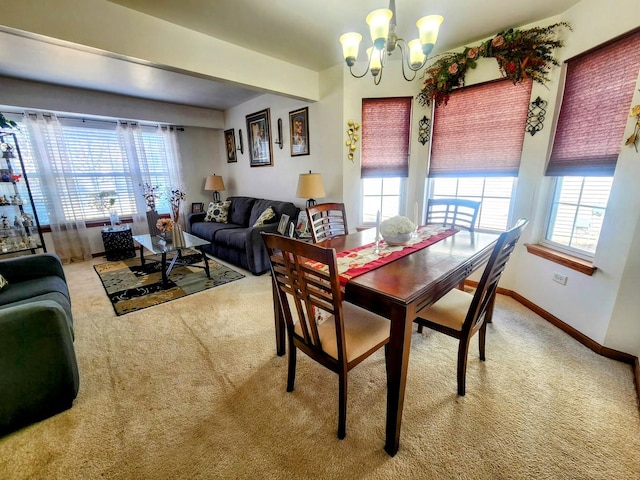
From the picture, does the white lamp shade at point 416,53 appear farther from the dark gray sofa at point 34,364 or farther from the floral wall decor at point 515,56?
the dark gray sofa at point 34,364

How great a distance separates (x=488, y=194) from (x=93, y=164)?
556 cm

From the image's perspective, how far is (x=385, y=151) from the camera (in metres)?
3.16

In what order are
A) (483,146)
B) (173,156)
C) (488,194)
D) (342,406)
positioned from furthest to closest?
(173,156) → (488,194) → (483,146) → (342,406)

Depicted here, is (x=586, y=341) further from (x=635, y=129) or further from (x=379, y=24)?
(x=379, y=24)

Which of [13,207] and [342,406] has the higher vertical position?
[13,207]

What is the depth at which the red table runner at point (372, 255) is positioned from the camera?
143 cm

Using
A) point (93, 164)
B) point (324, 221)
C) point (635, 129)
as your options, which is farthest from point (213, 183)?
point (635, 129)

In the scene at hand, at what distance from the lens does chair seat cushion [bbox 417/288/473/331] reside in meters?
1.53

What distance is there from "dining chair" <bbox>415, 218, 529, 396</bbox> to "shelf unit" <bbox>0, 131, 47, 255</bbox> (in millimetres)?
4261

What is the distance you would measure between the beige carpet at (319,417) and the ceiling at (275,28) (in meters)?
2.32

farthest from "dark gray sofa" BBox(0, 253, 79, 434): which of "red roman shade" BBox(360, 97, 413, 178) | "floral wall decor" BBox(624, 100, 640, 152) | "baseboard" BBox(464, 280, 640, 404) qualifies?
"floral wall decor" BBox(624, 100, 640, 152)

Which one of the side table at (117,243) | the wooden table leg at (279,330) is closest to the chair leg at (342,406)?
the wooden table leg at (279,330)

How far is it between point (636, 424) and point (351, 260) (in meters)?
1.69

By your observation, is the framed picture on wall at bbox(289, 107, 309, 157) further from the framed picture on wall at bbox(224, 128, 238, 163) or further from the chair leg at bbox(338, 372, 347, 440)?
the chair leg at bbox(338, 372, 347, 440)
